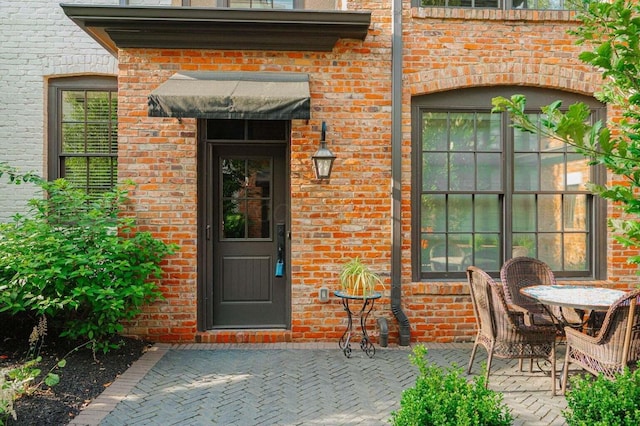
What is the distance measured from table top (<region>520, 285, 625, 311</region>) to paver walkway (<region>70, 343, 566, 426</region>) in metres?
0.83

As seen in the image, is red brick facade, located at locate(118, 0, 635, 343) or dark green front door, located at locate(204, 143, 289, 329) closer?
red brick facade, located at locate(118, 0, 635, 343)

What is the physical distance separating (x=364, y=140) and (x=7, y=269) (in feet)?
13.6

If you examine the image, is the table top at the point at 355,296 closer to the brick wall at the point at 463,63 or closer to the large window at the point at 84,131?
the brick wall at the point at 463,63

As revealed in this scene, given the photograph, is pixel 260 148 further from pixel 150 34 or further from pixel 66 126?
pixel 66 126

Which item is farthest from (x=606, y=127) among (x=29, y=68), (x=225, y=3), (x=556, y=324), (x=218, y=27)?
(x=29, y=68)

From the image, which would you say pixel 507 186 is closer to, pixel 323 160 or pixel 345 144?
pixel 345 144

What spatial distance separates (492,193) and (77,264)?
499cm

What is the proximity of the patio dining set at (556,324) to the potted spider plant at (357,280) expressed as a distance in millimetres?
1184

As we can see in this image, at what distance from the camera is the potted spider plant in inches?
205

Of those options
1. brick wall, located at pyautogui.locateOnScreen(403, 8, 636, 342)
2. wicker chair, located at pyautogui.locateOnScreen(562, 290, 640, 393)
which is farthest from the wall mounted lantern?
wicker chair, located at pyautogui.locateOnScreen(562, 290, 640, 393)

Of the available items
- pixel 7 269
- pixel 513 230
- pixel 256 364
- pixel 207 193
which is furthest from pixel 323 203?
pixel 7 269

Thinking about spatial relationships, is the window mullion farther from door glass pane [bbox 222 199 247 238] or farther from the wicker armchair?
door glass pane [bbox 222 199 247 238]

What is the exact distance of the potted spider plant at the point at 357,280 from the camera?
17.1ft

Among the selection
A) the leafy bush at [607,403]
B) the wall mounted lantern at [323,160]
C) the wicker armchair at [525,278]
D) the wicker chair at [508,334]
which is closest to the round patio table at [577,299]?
the wicker chair at [508,334]
